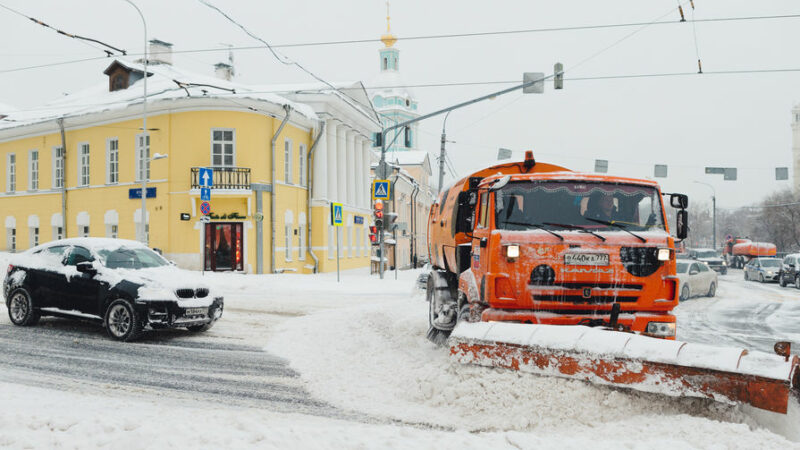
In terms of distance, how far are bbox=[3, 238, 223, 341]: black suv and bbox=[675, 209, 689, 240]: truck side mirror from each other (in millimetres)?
7144

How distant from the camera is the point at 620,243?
7211 mm

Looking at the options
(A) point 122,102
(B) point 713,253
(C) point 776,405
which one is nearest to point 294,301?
(C) point 776,405

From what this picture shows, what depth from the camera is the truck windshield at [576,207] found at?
7.57 meters

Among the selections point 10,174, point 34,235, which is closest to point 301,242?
point 34,235

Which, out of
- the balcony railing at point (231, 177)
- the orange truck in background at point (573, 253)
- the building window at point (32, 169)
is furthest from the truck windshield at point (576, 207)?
the building window at point (32, 169)

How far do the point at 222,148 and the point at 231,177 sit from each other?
1.42 metres

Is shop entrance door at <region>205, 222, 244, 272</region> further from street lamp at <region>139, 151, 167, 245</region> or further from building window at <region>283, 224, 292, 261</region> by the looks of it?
building window at <region>283, 224, 292, 261</region>

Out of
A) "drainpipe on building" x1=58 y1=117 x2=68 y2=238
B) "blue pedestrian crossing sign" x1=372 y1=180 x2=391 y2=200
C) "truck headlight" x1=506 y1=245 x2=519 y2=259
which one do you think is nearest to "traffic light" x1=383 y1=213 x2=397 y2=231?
"blue pedestrian crossing sign" x1=372 y1=180 x2=391 y2=200

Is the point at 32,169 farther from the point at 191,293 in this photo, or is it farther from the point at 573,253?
the point at 573,253

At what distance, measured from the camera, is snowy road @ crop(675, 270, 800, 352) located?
38.7 feet

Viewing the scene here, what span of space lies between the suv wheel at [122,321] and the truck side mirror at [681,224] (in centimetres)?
776

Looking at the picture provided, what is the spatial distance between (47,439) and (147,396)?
81.5 inches

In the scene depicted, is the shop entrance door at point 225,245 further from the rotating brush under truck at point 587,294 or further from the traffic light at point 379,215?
the rotating brush under truck at point 587,294

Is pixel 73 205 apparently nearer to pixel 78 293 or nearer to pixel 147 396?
pixel 78 293
